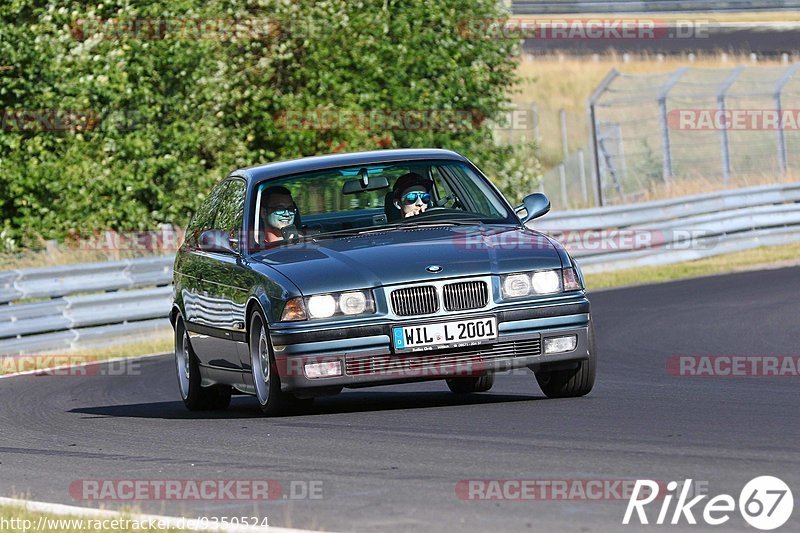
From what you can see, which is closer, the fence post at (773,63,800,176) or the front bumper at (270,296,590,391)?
the front bumper at (270,296,590,391)

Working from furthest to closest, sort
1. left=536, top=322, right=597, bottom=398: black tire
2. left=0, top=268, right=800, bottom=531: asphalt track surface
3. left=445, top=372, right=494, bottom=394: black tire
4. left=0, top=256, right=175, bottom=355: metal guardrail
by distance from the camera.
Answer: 1. left=0, top=256, right=175, bottom=355: metal guardrail
2. left=445, top=372, right=494, bottom=394: black tire
3. left=536, top=322, right=597, bottom=398: black tire
4. left=0, top=268, right=800, bottom=531: asphalt track surface

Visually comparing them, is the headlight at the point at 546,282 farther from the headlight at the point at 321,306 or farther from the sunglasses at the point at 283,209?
the sunglasses at the point at 283,209

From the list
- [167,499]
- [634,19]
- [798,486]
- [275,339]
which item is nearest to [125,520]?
[167,499]

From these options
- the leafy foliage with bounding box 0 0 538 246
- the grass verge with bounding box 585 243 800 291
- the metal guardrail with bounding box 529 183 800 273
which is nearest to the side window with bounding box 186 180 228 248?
the grass verge with bounding box 585 243 800 291

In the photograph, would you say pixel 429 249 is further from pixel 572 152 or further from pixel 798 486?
pixel 572 152

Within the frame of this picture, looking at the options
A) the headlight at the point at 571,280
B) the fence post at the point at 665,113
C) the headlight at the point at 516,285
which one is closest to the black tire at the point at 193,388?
the headlight at the point at 516,285

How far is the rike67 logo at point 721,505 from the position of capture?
5668 mm

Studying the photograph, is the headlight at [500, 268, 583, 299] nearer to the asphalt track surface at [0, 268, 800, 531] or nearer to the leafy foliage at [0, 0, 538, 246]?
the asphalt track surface at [0, 268, 800, 531]

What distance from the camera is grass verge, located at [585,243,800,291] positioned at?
2298cm

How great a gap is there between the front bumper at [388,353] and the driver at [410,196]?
1471 mm

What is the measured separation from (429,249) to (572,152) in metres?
39.2

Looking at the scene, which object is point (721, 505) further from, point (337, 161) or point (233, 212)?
point (233, 212)

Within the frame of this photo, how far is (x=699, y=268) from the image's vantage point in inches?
938

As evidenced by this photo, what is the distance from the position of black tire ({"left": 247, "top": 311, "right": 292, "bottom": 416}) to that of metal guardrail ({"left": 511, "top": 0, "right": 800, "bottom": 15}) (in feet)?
164
